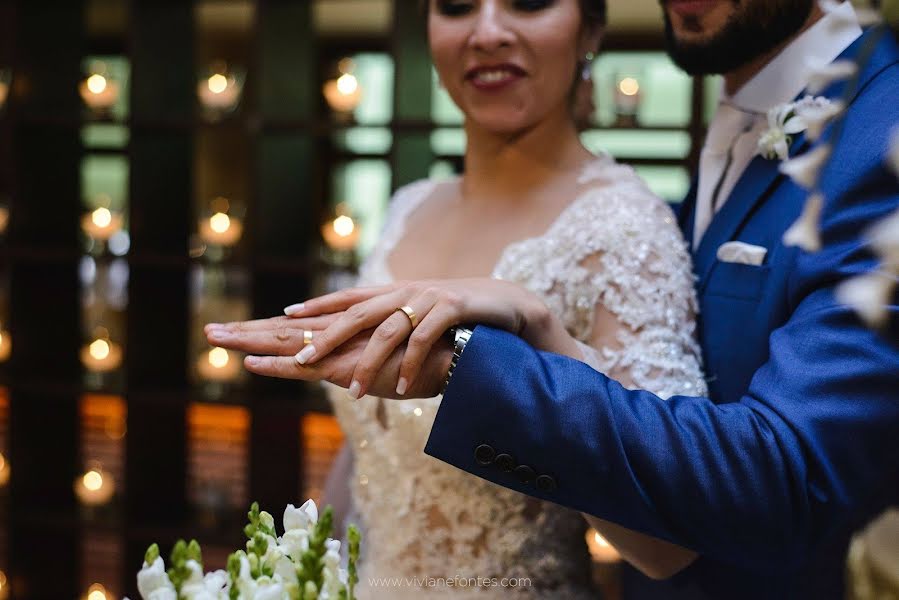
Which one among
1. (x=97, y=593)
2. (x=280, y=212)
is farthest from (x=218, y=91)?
(x=97, y=593)

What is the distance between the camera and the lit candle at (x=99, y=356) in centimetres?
332

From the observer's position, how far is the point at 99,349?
3.32m

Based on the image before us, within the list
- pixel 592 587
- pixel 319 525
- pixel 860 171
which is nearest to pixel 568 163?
pixel 860 171

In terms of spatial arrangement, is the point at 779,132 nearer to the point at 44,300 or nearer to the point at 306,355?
the point at 306,355

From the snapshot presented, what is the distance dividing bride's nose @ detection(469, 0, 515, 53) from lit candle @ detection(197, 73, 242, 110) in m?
2.09

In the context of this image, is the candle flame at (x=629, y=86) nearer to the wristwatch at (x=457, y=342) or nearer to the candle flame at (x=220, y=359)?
the candle flame at (x=220, y=359)

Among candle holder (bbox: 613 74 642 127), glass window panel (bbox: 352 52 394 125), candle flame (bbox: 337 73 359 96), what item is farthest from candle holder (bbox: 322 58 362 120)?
glass window panel (bbox: 352 52 394 125)

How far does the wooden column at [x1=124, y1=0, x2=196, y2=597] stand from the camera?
307 cm

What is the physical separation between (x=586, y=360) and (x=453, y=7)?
1.91ft

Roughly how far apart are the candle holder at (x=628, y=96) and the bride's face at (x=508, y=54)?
144cm

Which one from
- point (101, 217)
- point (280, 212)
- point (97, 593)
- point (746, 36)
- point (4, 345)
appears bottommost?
point (97, 593)

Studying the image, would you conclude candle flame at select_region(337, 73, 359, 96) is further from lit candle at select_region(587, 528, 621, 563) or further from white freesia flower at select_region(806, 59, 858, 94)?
white freesia flower at select_region(806, 59, 858, 94)

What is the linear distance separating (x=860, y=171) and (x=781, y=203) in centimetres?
18

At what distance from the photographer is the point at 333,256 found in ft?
10.5
